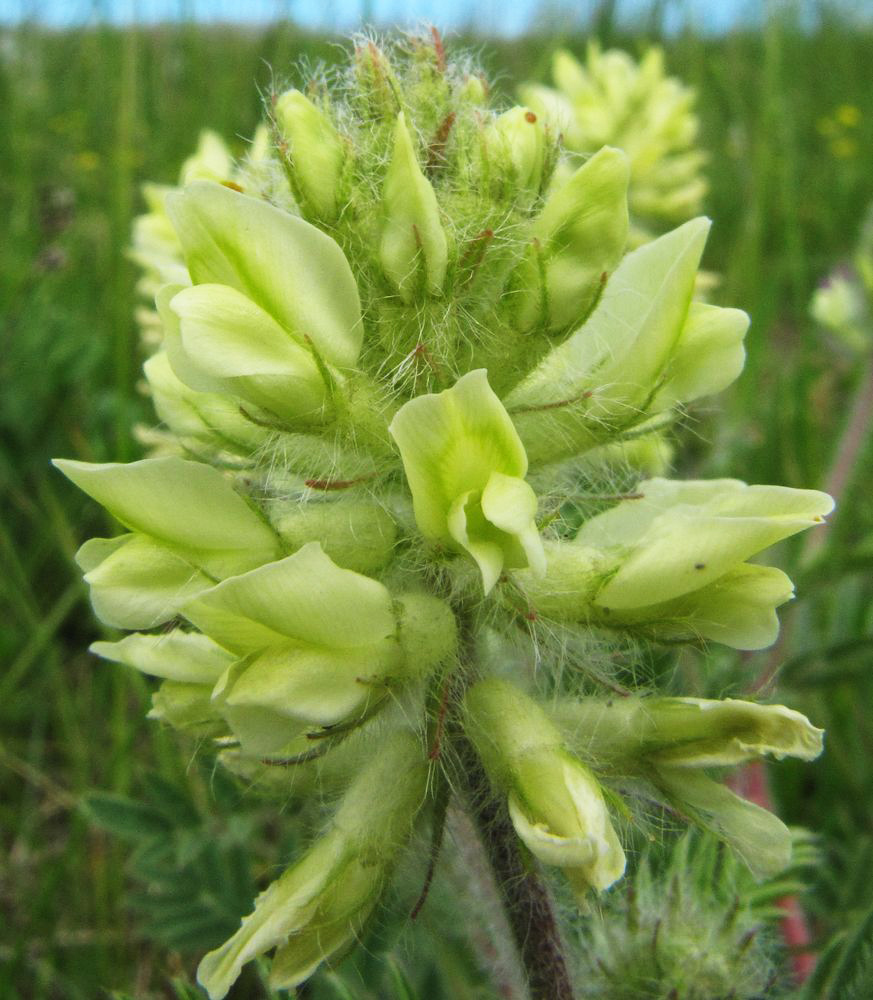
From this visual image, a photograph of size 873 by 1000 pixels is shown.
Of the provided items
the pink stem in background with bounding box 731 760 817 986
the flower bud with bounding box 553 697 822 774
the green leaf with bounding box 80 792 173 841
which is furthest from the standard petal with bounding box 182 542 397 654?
the pink stem in background with bounding box 731 760 817 986

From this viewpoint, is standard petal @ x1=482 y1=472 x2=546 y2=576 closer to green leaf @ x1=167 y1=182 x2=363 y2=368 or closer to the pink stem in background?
green leaf @ x1=167 y1=182 x2=363 y2=368

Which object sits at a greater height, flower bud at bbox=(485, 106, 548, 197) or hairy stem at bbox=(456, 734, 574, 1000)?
flower bud at bbox=(485, 106, 548, 197)

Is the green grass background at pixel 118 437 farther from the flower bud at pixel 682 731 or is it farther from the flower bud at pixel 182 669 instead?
the flower bud at pixel 682 731

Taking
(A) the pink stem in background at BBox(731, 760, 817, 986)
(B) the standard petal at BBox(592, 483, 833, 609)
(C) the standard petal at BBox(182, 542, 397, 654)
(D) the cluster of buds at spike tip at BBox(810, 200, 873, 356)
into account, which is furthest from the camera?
(D) the cluster of buds at spike tip at BBox(810, 200, 873, 356)

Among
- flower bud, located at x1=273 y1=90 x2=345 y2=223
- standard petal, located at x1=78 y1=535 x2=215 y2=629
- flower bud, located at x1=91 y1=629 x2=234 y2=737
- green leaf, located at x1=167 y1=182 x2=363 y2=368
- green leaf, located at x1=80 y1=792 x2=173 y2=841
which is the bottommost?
green leaf, located at x1=80 y1=792 x2=173 y2=841

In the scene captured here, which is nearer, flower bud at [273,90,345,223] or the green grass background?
flower bud at [273,90,345,223]

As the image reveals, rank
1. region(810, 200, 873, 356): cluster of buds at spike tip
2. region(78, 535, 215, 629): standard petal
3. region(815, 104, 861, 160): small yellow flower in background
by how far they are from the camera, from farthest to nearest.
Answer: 1. region(815, 104, 861, 160): small yellow flower in background
2. region(810, 200, 873, 356): cluster of buds at spike tip
3. region(78, 535, 215, 629): standard petal

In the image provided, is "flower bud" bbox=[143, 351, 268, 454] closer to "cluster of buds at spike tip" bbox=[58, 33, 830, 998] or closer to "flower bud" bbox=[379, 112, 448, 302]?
"cluster of buds at spike tip" bbox=[58, 33, 830, 998]
